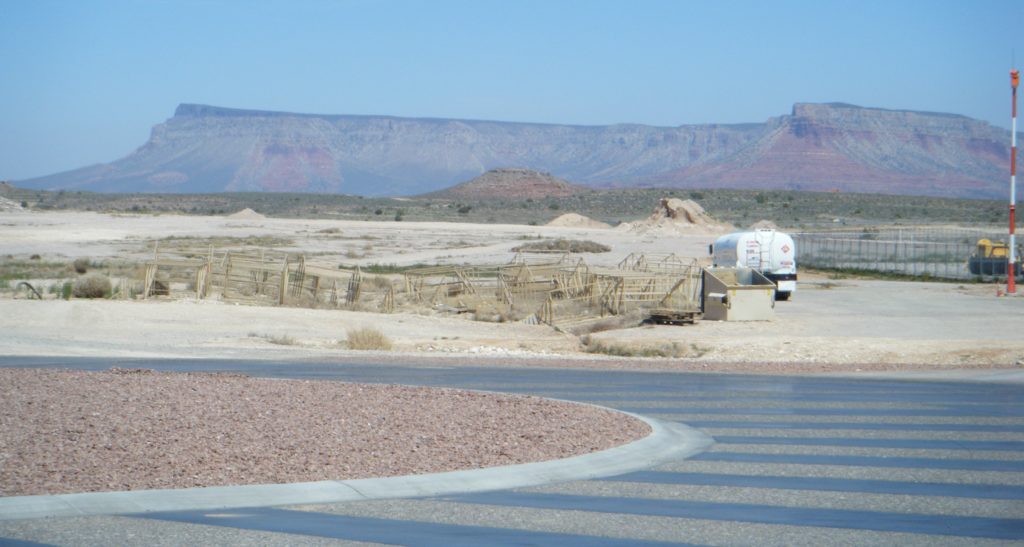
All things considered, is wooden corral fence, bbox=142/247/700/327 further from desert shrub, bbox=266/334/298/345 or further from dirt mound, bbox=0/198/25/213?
dirt mound, bbox=0/198/25/213

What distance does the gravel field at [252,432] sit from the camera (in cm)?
1009

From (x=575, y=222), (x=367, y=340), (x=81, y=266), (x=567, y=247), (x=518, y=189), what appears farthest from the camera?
(x=518, y=189)

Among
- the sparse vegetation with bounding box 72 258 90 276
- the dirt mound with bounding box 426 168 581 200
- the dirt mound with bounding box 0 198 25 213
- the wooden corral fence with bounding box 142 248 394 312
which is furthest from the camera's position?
the dirt mound with bounding box 426 168 581 200

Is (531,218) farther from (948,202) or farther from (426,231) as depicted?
(948,202)

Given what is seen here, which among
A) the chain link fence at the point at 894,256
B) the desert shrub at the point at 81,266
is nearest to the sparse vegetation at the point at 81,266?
the desert shrub at the point at 81,266

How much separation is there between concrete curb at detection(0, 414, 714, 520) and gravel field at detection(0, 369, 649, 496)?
0.21 m

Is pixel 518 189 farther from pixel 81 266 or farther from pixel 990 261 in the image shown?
pixel 990 261

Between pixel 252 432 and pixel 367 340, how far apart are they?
593 inches

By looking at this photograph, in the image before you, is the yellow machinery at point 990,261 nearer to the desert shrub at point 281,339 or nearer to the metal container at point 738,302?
the metal container at point 738,302

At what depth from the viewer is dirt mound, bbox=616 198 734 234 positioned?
85.2 meters

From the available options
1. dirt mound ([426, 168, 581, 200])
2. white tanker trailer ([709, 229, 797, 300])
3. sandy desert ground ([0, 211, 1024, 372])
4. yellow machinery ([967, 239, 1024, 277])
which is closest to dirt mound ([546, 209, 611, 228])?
yellow machinery ([967, 239, 1024, 277])

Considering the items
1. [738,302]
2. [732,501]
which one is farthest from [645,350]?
[732,501]

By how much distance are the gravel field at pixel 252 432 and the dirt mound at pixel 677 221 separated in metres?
70.2

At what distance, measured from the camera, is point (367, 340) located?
1062 inches
